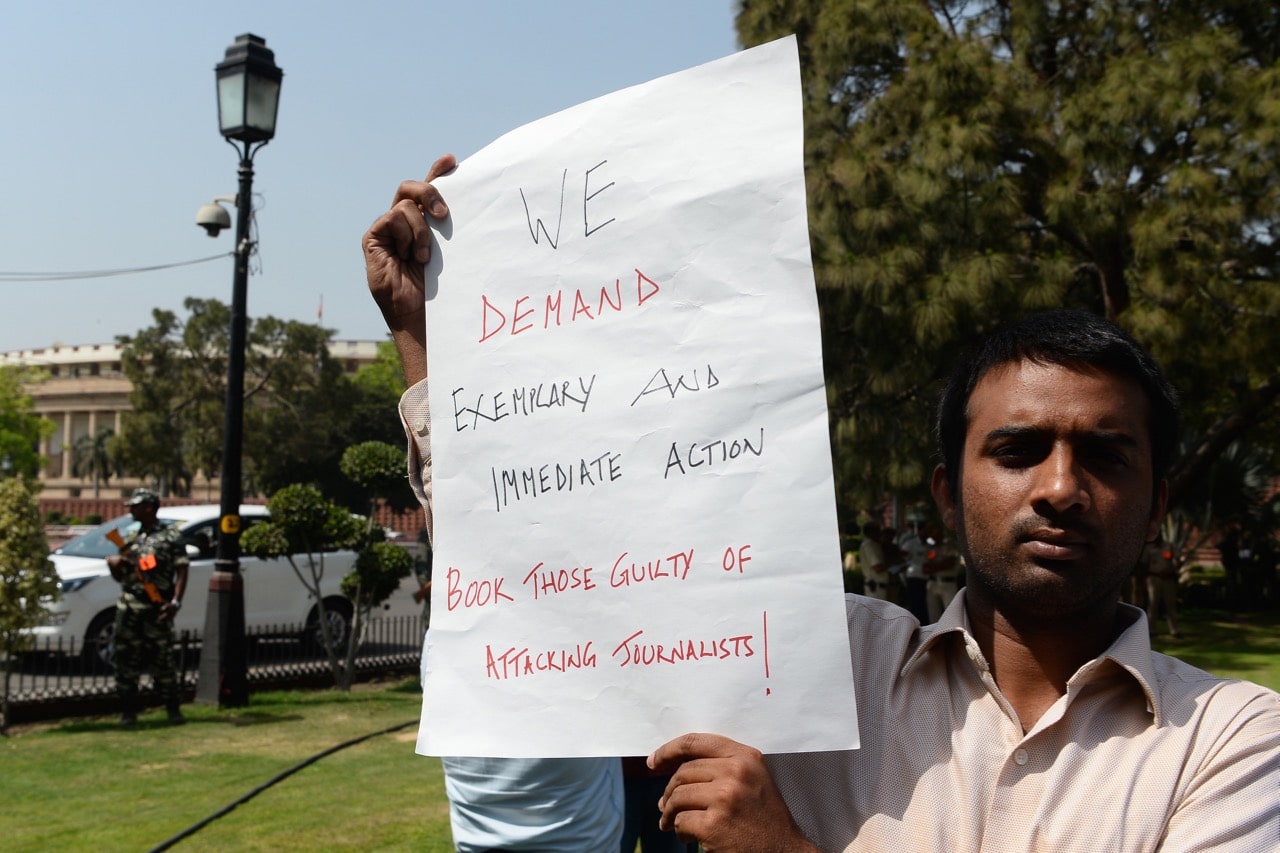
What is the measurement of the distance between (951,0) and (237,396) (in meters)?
9.74

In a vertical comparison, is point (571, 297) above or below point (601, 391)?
above

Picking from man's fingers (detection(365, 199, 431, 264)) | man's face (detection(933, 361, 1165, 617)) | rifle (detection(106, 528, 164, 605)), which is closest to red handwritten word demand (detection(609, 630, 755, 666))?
man's face (detection(933, 361, 1165, 617))

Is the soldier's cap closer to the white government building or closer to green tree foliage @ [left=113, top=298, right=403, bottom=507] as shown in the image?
green tree foliage @ [left=113, top=298, right=403, bottom=507]

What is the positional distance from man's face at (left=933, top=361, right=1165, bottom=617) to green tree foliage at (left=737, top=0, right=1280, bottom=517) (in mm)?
10342

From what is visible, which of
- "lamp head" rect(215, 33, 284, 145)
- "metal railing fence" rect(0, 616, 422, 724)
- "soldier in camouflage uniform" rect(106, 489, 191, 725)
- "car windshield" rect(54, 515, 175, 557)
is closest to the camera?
"soldier in camouflage uniform" rect(106, 489, 191, 725)

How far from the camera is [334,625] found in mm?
13000

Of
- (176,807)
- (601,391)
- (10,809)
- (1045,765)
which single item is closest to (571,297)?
(601,391)

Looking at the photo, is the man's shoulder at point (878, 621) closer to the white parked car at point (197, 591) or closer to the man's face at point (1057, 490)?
the man's face at point (1057, 490)

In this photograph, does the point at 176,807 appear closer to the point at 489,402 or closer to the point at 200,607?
the point at 489,402

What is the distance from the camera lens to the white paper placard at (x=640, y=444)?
1.58 m

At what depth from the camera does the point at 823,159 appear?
45.9 ft

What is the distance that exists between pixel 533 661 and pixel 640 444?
36 cm

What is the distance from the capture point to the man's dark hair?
65.0 inches

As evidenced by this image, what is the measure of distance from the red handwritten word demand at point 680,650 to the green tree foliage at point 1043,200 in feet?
34.6
